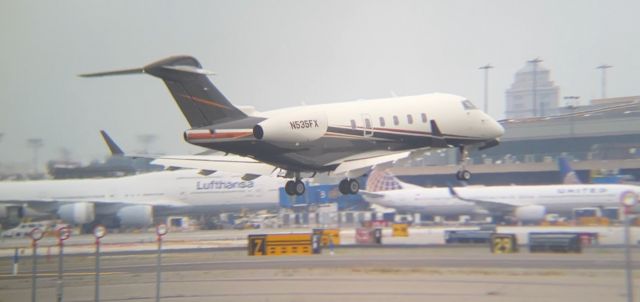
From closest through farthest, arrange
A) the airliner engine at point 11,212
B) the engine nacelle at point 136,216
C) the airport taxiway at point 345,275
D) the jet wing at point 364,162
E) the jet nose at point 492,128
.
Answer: the airport taxiway at point 345,275 < the jet wing at point 364,162 < the jet nose at point 492,128 < the airliner engine at point 11,212 < the engine nacelle at point 136,216

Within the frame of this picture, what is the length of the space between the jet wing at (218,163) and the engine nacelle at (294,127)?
5180 mm

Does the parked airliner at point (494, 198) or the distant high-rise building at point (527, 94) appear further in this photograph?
the distant high-rise building at point (527, 94)

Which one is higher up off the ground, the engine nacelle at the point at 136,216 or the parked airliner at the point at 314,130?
the parked airliner at the point at 314,130

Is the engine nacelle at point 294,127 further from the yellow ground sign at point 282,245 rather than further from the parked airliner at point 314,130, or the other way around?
the yellow ground sign at point 282,245

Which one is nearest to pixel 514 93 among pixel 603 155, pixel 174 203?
pixel 603 155

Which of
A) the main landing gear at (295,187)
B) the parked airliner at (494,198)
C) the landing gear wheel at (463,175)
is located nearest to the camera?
the main landing gear at (295,187)

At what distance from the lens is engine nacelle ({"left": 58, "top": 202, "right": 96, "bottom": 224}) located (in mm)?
85750

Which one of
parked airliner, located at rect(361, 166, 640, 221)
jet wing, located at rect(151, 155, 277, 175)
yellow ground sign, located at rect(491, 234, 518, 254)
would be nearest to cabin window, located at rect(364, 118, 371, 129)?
jet wing, located at rect(151, 155, 277, 175)

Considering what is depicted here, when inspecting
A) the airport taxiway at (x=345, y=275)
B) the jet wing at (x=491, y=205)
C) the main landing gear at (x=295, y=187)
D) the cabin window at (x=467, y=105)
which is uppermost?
the cabin window at (x=467, y=105)

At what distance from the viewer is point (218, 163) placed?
49.7 m

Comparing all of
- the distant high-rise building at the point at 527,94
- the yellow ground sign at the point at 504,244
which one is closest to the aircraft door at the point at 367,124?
the yellow ground sign at the point at 504,244

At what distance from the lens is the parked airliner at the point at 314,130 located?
43.8 metres

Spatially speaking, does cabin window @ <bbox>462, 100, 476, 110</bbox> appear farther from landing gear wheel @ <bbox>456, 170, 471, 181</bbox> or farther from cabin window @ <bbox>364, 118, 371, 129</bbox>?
cabin window @ <bbox>364, 118, 371, 129</bbox>

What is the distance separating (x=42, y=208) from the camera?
8594 centimetres
